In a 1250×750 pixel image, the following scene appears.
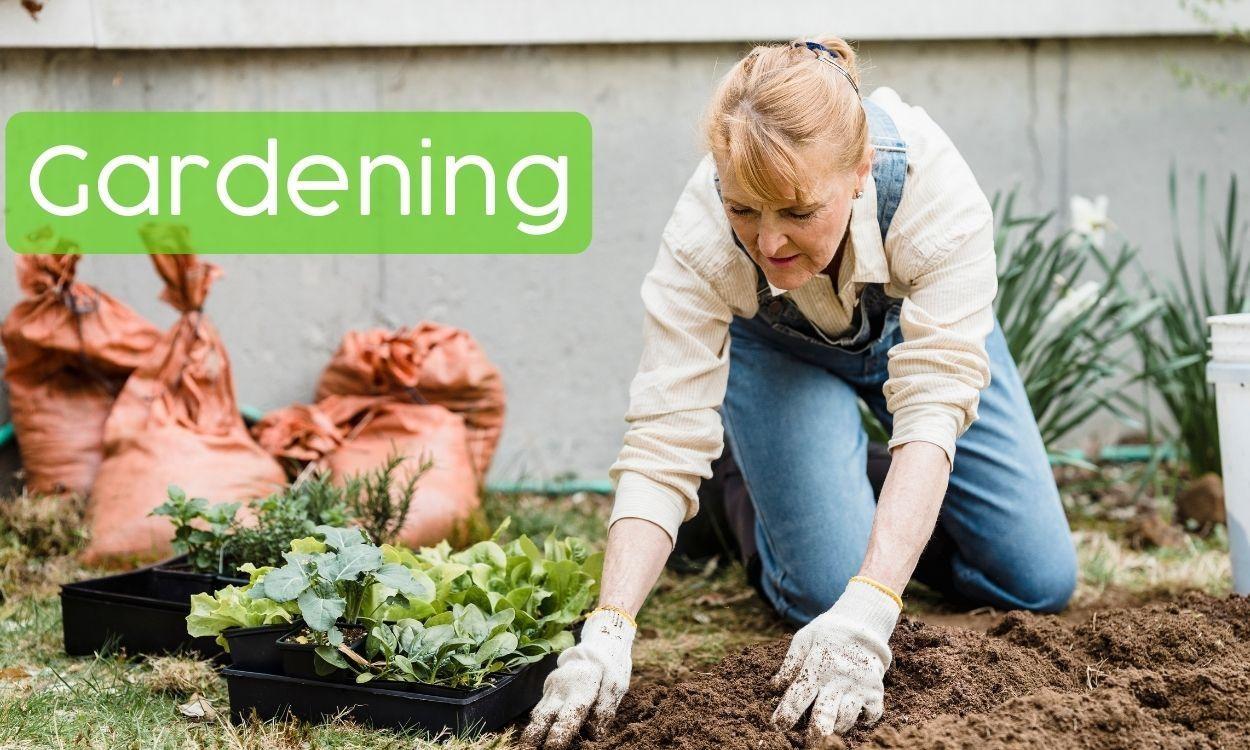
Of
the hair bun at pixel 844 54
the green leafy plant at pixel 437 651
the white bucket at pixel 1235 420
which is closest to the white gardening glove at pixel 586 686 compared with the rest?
the green leafy plant at pixel 437 651

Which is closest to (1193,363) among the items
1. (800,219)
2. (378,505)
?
(800,219)

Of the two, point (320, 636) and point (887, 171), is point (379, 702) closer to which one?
point (320, 636)

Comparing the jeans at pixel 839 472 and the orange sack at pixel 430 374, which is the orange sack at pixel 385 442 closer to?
the orange sack at pixel 430 374

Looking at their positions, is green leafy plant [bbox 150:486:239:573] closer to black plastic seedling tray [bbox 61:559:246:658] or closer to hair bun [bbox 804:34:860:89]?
black plastic seedling tray [bbox 61:559:246:658]

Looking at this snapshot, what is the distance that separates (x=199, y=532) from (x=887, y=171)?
1.43 m

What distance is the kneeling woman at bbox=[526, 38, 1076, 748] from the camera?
1763 mm

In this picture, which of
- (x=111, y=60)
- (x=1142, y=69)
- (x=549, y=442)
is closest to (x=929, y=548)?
(x=549, y=442)

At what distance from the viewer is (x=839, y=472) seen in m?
2.49

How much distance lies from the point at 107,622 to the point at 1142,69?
11.1 ft

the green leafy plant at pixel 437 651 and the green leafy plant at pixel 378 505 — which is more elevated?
the green leafy plant at pixel 378 505

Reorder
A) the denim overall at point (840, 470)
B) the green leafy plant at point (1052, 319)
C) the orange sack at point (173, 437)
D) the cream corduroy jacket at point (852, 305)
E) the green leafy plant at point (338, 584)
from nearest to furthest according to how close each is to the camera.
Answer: the green leafy plant at point (338, 584)
the cream corduroy jacket at point (852, 305)
the denim overall at point (840, 470)
the orange sack at point (173, 437)
the green leafy plant at point (1052, 319)

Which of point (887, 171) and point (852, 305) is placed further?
point (852, 305)

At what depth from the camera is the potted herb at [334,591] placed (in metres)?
1.75

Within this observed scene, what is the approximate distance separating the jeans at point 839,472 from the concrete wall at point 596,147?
1.25 metres
